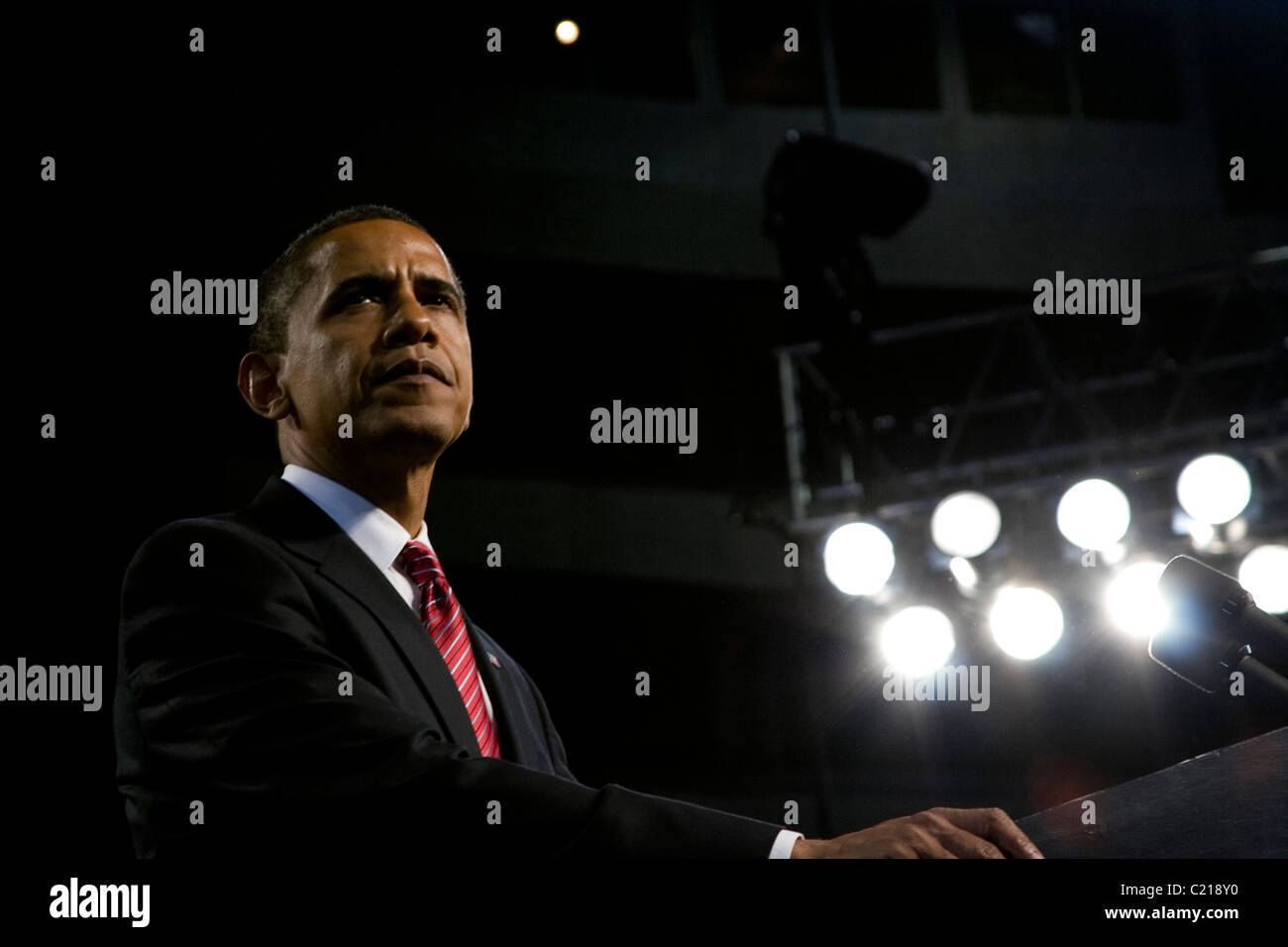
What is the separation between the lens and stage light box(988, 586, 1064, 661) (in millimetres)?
4055

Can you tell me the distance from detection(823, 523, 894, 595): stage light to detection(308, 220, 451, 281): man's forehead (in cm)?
279

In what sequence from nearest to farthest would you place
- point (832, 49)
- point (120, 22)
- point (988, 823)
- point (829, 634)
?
point (988, 823)
point (120, 22)
point (829, 634)
point (832, 49)

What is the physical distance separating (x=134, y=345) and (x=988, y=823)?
3.37m

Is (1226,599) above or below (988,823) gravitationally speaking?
above

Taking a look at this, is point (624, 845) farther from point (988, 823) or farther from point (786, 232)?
point (786, 232)

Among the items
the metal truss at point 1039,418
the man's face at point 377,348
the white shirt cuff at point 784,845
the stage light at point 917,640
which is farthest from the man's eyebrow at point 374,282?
the stage light at point 917,640

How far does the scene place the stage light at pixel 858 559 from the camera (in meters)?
4.17

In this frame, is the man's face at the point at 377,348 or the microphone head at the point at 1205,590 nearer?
the microphone head at the point at 1205,590

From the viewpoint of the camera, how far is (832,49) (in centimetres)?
659

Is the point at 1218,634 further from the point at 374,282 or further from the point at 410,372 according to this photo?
the point at 374,282

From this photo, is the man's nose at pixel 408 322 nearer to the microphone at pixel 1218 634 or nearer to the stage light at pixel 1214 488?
the microphone at pixel 1218 634

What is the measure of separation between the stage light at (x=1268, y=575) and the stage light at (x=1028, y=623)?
1.91 ft

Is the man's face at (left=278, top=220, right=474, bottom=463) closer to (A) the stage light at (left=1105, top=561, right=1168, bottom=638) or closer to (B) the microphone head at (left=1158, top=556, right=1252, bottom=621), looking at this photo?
(B) the microphone head at (left=1158, top=556, right=1252, bottom=621)
